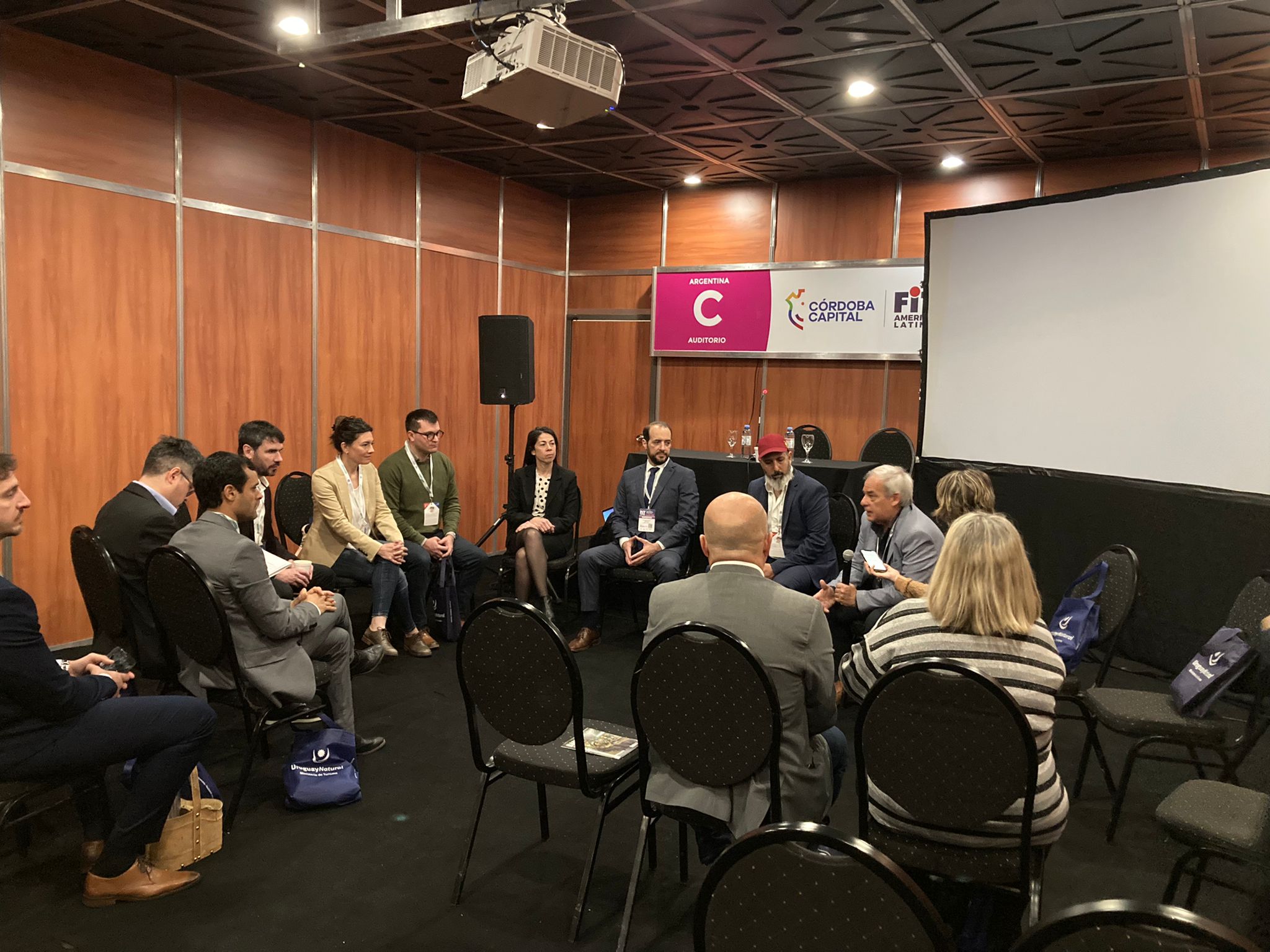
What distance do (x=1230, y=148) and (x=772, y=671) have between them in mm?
6331

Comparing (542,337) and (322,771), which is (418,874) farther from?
(542,337)

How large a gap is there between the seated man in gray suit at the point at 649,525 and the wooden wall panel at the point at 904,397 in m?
2.75

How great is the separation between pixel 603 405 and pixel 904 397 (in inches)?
118

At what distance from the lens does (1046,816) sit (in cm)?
201

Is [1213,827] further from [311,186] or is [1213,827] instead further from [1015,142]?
[311,186]

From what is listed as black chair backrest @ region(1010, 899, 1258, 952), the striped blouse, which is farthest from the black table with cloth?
black chair backrest @ region(1010, 899, 1258, 952)

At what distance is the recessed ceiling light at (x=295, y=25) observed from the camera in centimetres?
430

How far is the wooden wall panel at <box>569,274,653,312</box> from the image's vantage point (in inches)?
339

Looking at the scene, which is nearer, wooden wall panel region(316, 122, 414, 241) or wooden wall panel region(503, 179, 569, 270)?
wooden wall panel region(316, 122, 414, 241)

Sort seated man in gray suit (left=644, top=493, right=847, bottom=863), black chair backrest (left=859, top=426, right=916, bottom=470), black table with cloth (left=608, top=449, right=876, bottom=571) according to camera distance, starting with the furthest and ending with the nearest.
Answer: black chair backrest (left=859, top=426, right=916, bottom=470) < black table with cloth (left=608, top=449, right=876, bottom=571) < seated man in gray suit (left=644, top=493, right=847, bottom=863)

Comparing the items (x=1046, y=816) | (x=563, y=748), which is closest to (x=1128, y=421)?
(x=1046, y=816)

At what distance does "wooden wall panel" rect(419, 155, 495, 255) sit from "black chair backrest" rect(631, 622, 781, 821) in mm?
5919

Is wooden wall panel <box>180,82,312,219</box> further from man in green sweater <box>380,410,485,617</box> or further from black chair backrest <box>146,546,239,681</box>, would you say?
black chair backrest <box>146,546,239,681</box>

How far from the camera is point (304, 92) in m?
5.55
